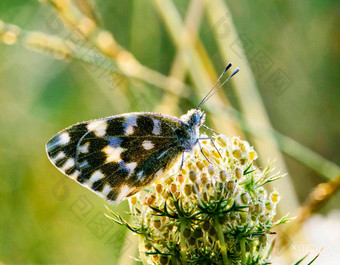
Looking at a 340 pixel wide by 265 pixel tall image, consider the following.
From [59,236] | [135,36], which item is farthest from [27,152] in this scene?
[135,36]

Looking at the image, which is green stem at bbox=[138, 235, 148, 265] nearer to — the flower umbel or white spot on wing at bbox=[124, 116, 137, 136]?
the flower umbel

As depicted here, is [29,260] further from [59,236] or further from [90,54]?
[90,54]

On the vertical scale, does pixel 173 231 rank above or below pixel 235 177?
below

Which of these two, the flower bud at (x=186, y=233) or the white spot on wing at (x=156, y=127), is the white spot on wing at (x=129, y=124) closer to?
the white spot on wing at (x=156, y=127)

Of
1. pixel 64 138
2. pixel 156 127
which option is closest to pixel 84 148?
pixel 64 138

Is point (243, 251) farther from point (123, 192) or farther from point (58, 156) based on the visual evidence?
point (58, 156)

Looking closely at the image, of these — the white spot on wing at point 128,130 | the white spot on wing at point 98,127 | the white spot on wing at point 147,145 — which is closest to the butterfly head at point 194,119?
the white spot on wing at point 147,145
